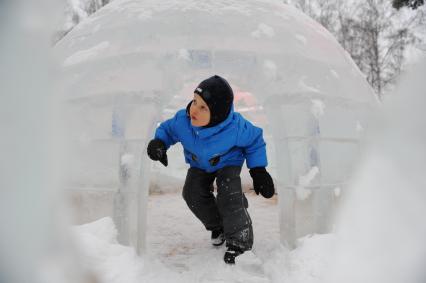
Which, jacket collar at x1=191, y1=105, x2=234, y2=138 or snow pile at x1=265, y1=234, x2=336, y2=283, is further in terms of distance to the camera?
jacket collar at x1=191, y1=105, x2=234, y2=138

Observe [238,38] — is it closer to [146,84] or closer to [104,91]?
[146,84]

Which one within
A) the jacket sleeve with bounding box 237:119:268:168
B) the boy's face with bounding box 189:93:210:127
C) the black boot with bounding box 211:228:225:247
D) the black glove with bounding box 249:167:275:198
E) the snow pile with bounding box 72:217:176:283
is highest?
the boy's face with bounding box 189:93:210:127

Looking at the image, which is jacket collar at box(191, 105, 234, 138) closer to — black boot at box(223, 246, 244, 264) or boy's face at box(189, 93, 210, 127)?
boy's face at box(189, 93, 210, 127)

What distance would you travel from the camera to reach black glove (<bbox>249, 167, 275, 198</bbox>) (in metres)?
2.31

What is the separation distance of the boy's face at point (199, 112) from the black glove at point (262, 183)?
42 centimetres

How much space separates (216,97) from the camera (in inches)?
91.6

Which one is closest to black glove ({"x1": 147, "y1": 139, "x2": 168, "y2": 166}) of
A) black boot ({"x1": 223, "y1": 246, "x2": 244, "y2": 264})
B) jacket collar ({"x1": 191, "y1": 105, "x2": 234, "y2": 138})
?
jacket collar ({"x1": 191, "y1": 105, "x2": 234, "y2": 138})

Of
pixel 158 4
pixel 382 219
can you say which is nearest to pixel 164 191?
pixel 158 4

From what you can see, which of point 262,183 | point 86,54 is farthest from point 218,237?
point 86,54

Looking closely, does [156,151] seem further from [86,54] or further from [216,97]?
[86,54]

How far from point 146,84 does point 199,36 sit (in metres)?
0.53

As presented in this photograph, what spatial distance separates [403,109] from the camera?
671 millimetres

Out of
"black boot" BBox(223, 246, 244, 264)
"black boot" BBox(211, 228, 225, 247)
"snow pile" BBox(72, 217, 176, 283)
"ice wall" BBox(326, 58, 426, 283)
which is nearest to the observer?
"ice wall" BBox(326, 58, 426, 283)

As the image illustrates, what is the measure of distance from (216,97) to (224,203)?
654 mm
